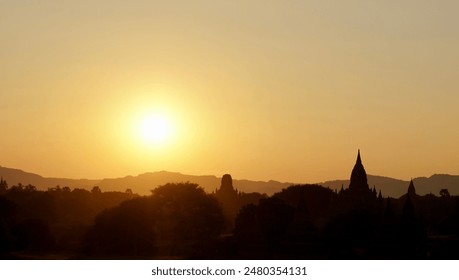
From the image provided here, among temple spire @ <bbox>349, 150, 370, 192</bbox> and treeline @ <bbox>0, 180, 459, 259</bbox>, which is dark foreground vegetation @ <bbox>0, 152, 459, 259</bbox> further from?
temple spire @ <bbox>349, 150, 370, 192</bbox>

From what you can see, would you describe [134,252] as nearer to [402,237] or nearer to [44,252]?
[44,252]

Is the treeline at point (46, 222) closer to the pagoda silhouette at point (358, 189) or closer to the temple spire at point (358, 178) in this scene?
the pagoda silhouette at point (358, 189)

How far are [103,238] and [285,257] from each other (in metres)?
20.3

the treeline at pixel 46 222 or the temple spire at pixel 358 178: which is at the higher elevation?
the temple spire at pixel 358 178

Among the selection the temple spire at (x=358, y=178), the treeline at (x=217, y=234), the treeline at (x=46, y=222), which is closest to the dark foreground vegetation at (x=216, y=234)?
the treeline at (x=217, y=234)

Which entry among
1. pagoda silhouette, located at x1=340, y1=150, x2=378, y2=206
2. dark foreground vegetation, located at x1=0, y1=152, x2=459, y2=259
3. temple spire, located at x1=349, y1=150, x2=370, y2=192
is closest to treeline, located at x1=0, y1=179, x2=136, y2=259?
dark foreground vegetation, located at x1=0, y1=152, x2=459, y2=259

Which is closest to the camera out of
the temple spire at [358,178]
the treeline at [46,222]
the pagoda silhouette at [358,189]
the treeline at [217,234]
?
the treeline at [217,234]

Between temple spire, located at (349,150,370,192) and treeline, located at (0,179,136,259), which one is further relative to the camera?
temple spire, located at (349,150,370,192)

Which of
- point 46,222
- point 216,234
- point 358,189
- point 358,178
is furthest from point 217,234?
point 358,178

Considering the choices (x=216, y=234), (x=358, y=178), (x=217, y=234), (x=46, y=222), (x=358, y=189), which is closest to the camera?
(x=216, y=234)

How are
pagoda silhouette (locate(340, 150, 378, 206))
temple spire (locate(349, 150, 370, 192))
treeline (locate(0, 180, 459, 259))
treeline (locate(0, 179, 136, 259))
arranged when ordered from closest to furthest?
treeline (locate(0, 180, 459, 259)) < treeline (locate(0, 179, 136, 259)) < pagoda silhouette (locate(340, 150, 378, 206)) < temple spire (locate(349, 150, 370, 192))

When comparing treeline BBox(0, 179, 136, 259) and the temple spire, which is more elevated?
the temple spire

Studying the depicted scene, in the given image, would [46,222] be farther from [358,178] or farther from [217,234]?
[358,178]
